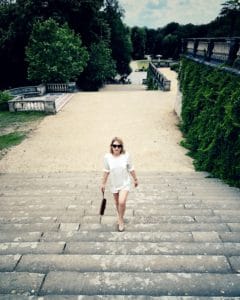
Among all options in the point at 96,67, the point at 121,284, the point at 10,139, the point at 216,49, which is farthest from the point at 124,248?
the point at 96,67

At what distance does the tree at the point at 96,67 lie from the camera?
32.9 meters

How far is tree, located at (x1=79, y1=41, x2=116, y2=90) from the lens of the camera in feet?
108

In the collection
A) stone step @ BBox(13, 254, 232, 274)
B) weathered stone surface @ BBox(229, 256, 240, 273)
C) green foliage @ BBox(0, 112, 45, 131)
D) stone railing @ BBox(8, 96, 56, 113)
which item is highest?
weathered stone surface @ BBox(229, 256, 240, 273)

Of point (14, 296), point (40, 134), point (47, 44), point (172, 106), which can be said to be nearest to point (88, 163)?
point (40, 134)

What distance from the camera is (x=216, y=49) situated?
10.7 metres

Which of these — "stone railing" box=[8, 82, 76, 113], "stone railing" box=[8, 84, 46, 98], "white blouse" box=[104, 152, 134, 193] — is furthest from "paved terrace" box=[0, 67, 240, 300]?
"stone railing" box=[8, 84, 46, 98]

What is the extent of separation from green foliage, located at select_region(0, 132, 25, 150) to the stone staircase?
6203 millimetres

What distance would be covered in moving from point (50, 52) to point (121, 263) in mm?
24164

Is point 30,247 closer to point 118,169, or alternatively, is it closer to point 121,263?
point 121,263

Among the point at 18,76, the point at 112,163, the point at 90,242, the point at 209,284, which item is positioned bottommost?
the point at 18,76

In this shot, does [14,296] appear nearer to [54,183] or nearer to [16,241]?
[16,241]

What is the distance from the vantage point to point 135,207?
5.84 meters

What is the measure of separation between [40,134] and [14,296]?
487 inches

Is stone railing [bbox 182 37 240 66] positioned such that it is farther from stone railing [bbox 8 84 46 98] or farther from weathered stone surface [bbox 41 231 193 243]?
stone railing [bbox 8 84 46 98]
